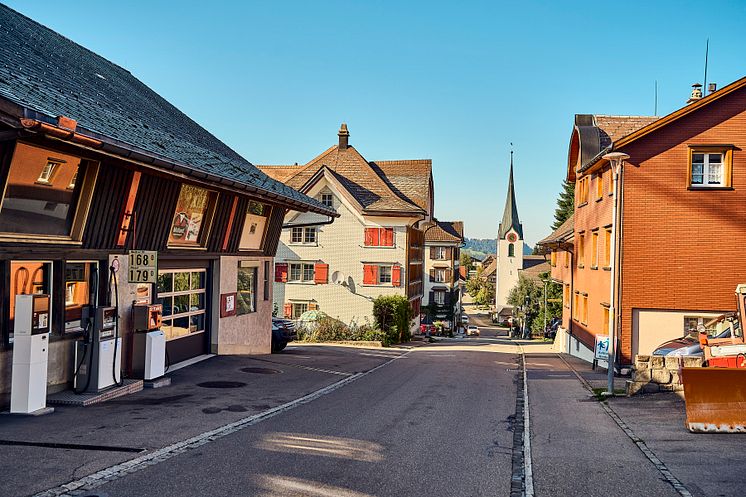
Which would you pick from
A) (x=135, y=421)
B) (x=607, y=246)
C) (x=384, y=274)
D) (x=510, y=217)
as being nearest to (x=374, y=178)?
(x=384, y=274)

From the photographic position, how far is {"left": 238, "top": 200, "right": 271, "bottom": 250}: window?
21703 mm

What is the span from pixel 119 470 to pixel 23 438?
7.44 feet

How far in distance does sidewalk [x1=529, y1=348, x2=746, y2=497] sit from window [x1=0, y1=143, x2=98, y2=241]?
9192mm

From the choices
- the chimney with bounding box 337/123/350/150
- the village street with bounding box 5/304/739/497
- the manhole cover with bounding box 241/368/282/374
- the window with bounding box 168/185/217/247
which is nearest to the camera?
the village street with bounding box 5/304/739/497

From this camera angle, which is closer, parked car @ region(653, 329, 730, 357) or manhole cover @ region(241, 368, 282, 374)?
manhole cover @ region(241, 368, 282, 374)

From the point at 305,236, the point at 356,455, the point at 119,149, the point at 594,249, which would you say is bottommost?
the point at 356,455

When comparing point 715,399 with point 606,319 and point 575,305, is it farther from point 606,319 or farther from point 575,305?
point 575,305

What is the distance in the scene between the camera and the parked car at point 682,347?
19.7m

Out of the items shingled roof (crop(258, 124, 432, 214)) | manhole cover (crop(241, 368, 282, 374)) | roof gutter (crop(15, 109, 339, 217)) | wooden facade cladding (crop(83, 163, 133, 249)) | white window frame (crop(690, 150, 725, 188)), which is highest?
shingled roof (crop(258, 124, 432, 214))

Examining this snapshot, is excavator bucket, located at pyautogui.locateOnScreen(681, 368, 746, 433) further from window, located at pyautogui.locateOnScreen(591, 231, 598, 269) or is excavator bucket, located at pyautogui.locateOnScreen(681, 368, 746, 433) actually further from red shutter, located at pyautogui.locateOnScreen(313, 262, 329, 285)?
red shutter, located at pyautogui.locateOnScreen(313, 262, 329, 285)

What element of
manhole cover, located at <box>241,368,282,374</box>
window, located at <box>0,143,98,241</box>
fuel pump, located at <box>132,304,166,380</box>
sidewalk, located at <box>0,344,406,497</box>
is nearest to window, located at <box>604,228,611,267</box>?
sidewalk, located at <box>0,344,406,497</box>

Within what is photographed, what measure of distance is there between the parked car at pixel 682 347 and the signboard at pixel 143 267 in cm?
1355

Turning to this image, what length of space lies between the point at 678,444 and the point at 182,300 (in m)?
12.6

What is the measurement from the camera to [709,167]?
23.7 meters
